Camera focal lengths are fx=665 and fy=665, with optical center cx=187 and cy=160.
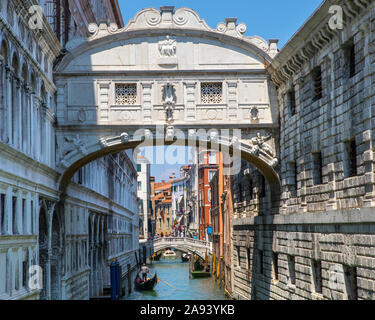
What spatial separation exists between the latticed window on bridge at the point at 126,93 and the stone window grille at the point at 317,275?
22.3 feet

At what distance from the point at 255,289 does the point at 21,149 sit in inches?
426

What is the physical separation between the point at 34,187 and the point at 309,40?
7337mm

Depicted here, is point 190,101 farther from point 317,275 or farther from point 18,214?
point 18,214

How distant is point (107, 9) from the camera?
35.9 m

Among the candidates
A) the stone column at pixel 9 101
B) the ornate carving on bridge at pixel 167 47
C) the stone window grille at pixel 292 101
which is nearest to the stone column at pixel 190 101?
the ornate carving on bridge at pixel 167 47

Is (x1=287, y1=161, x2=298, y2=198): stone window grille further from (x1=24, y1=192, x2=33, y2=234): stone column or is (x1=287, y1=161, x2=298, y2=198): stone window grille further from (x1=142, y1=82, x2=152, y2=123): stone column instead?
(x1=24, y1=192, x2=33, y2=234): stone column

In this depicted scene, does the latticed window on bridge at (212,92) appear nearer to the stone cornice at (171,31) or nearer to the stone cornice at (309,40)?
the stone cornice at (171,31)

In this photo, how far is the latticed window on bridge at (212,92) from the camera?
1880cm

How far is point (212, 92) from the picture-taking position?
1884 centimetres

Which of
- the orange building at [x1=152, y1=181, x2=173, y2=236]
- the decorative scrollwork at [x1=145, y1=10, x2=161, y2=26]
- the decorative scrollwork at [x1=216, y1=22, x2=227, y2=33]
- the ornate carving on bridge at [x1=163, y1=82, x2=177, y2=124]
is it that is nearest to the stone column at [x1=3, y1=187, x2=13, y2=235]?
the ornate carving on bridge at [x1=163, y1=82, x2=177, y2=124]

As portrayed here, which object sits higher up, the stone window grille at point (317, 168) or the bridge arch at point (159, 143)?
the bridge arch at point (159, 143)

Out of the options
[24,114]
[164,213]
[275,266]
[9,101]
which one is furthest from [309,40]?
[164,213]
